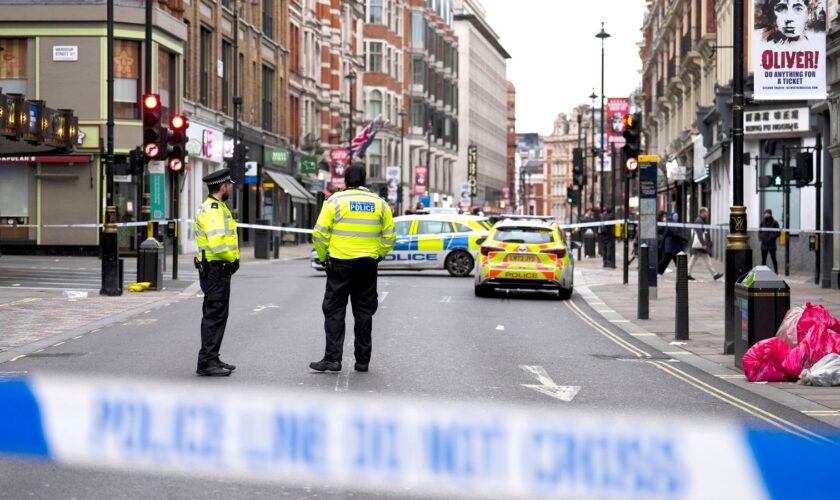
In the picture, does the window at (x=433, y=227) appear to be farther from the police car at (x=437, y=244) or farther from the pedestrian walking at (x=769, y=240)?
the pedestrian walking at (x=769, y=240)

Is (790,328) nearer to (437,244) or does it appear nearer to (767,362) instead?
(767,362)

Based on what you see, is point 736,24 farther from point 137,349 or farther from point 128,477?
point 128,477

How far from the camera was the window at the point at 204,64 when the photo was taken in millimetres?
46125

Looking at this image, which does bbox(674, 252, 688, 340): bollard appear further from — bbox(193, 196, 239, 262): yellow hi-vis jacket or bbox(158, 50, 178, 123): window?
bbox(158, 50, 178, 123): window

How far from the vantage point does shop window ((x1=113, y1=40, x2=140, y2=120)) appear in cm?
3875

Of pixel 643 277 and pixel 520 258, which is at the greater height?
pixel 520 258

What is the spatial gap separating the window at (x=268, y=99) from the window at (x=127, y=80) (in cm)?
1760

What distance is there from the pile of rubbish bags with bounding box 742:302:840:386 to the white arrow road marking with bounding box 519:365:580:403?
181cm

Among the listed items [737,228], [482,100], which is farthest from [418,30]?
[737,228]

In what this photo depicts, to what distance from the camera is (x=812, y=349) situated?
11414 mm

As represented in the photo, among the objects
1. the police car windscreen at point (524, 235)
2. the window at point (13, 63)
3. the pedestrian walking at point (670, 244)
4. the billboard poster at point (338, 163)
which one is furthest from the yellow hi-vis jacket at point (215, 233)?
the billboard poster at point (338, 163)

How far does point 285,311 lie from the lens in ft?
62.6

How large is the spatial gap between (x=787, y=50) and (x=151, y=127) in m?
12.5

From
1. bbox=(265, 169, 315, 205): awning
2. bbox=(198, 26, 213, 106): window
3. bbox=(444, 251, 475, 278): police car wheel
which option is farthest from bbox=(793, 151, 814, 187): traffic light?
bbox=(265, 169, 315, 205): awning
